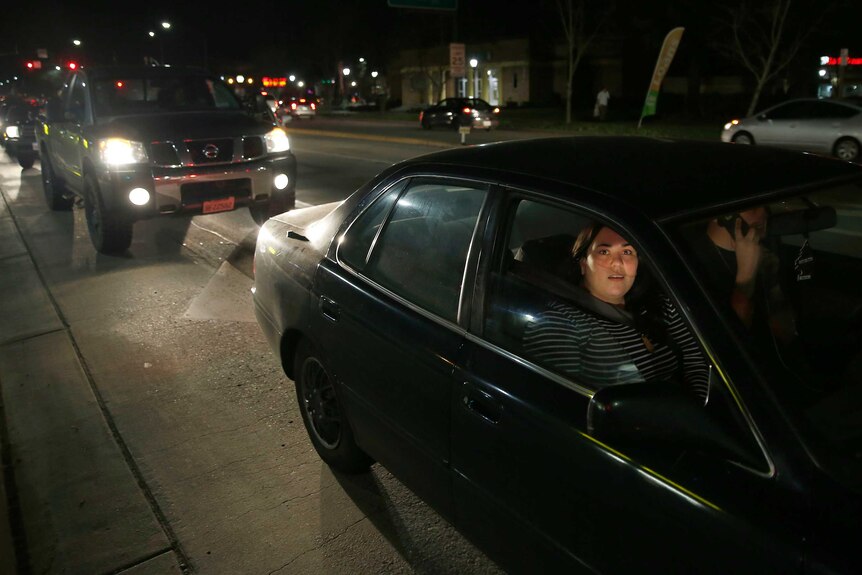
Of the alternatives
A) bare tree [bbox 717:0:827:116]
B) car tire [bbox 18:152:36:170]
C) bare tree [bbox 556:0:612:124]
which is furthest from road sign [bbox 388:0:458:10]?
car tire [bbox 18:152:36:170]

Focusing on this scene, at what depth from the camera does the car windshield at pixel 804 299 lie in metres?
1.83

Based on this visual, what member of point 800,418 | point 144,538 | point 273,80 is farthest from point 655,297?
point 273,80

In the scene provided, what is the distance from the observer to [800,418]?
5.80 feet

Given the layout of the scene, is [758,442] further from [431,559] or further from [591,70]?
[591,70]

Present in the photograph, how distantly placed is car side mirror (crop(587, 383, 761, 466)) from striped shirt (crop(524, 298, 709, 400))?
0.28m

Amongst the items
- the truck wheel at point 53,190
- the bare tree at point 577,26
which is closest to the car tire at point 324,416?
the truck wheel at point 53,190

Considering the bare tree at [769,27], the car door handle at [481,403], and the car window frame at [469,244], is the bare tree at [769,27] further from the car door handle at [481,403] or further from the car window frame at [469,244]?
the car door handle at [481,403]

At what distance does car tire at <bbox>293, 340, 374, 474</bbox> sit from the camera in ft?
11.5

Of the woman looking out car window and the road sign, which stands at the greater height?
the road sign

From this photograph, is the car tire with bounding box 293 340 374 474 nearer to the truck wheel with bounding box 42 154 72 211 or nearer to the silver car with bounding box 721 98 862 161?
the truck wheel with bounding box 42 154 72 211

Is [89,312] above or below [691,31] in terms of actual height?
below

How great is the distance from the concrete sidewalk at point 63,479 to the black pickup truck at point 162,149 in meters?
2.28

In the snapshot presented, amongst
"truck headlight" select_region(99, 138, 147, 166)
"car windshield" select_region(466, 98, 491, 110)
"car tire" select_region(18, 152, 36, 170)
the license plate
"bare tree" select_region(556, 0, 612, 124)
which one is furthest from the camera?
"bare tree" select_region(556, 0, 612, 124)

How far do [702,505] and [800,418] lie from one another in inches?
12.4
